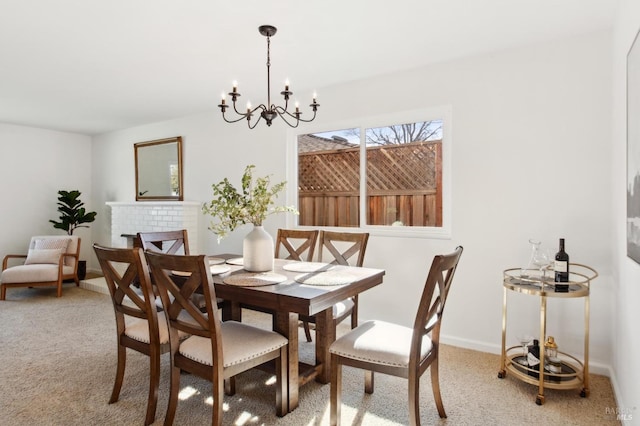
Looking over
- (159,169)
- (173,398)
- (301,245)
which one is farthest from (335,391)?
(159,169)

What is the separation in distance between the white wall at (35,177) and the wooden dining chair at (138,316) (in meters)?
4.86

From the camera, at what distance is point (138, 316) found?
6.81 ft

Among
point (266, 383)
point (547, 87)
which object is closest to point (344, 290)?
point (266, 383)

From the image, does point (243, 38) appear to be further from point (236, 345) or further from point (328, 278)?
point (236, 345)

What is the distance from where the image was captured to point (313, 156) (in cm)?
404

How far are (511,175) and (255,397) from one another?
2.38 metres

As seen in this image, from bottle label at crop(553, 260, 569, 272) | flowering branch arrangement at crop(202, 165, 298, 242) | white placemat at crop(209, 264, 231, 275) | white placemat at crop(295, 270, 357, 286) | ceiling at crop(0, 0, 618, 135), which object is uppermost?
ceiling at crop(0, 0, 618, 135)

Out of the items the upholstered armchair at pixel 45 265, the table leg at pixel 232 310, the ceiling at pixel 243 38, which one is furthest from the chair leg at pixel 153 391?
the upholstered armchair at pixel 45 265

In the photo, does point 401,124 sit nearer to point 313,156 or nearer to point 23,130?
point 313,156

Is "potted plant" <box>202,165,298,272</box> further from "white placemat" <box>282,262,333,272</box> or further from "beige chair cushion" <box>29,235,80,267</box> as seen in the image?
"beige chair cushion" <box>29,235,80,267</box>

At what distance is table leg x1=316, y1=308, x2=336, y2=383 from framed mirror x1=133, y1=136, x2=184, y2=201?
3478 millimetres

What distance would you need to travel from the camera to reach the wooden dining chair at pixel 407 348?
68.6 inches

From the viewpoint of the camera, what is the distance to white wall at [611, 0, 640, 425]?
1747mm

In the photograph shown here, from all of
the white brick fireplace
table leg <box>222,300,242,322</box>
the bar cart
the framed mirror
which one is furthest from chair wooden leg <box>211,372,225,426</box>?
the framed mirror
